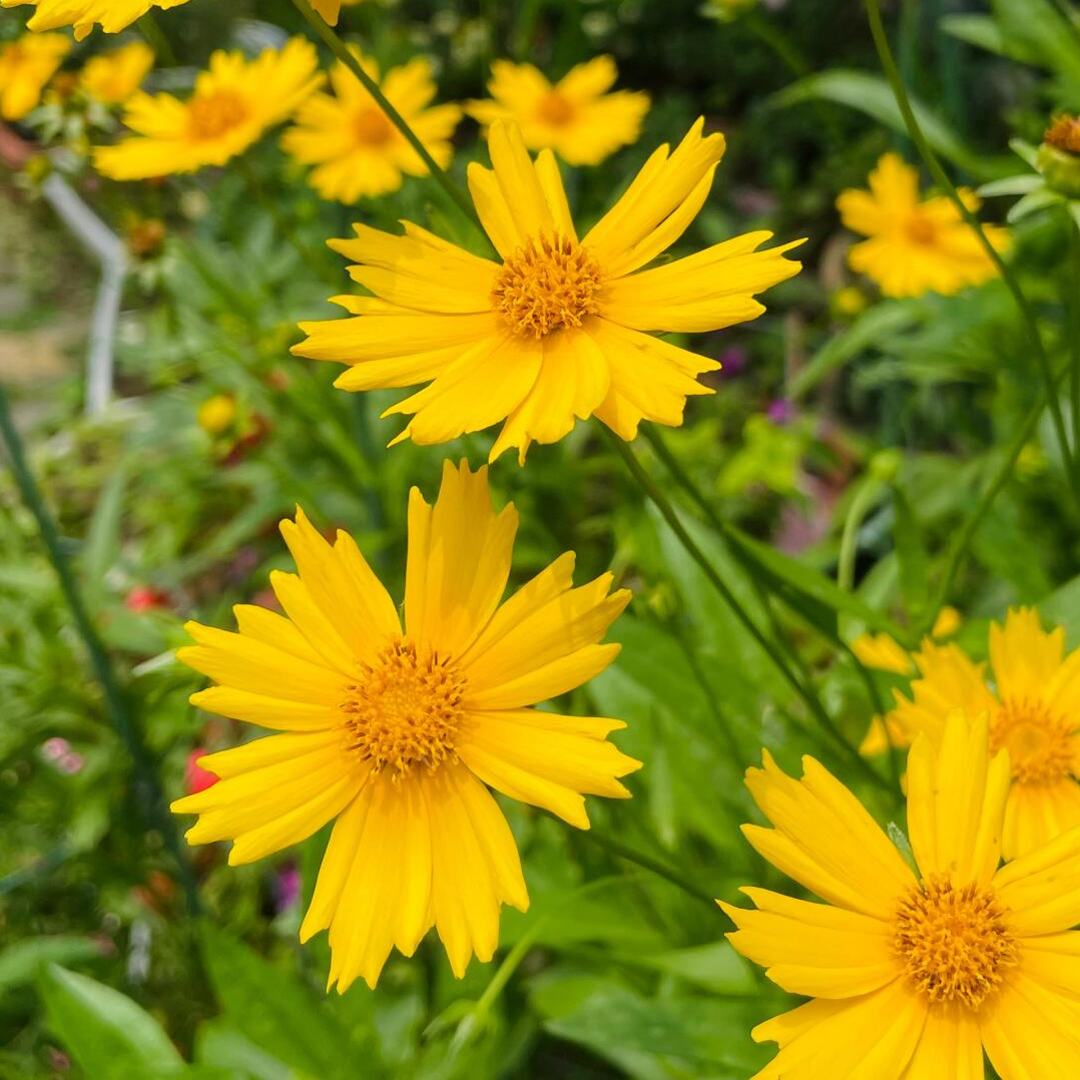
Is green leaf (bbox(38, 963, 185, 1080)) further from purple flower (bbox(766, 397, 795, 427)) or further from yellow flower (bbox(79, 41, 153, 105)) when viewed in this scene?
A: purple flower (bbox(766, 397, 795, 427))

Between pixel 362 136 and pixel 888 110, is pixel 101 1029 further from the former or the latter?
pixel 888 110

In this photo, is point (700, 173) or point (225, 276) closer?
point (700, 173)

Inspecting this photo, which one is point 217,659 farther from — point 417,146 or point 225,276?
point 225,276

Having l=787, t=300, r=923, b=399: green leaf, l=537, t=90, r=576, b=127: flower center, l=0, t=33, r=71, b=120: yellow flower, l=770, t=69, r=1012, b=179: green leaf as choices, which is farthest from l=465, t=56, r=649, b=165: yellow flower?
l=0, t=33, r=71, b=120: yellow flower

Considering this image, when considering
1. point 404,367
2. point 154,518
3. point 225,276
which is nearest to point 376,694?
point 404,367

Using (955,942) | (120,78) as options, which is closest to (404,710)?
(955,942)
